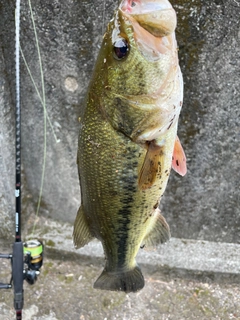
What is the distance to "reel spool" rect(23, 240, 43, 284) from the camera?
2.26m

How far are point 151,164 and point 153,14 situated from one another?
1.91 ft

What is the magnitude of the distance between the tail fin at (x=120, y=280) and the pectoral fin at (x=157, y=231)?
21 centimetres

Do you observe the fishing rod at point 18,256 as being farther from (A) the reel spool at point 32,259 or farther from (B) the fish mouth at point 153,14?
(B) the fish mouth at point 153,14

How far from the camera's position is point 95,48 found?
1992 millimetres

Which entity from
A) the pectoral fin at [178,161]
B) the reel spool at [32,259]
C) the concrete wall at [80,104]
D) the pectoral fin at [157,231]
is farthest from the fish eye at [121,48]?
the reel spool at [32,259]

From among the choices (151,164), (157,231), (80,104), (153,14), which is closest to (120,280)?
(157,231)

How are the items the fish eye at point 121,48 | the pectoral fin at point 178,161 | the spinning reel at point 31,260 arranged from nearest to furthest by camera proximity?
1. the fish eye at point 121,48
2. the pectoral fin at point 178,161
3. the spinning reel at point 31,260

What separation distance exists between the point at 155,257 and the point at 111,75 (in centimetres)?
173

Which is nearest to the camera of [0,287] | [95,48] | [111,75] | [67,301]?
[111,75]

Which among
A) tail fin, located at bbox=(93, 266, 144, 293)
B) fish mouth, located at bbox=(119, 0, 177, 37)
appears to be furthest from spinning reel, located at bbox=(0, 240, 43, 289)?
fish mouth, located at bbox=(119, 0, 177, 37)

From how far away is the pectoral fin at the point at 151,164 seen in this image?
1.44 m

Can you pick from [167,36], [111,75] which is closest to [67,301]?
[111,75]

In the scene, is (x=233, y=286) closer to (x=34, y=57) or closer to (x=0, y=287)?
(x=0, y=287)

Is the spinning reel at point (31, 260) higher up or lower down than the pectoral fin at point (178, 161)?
lower down
